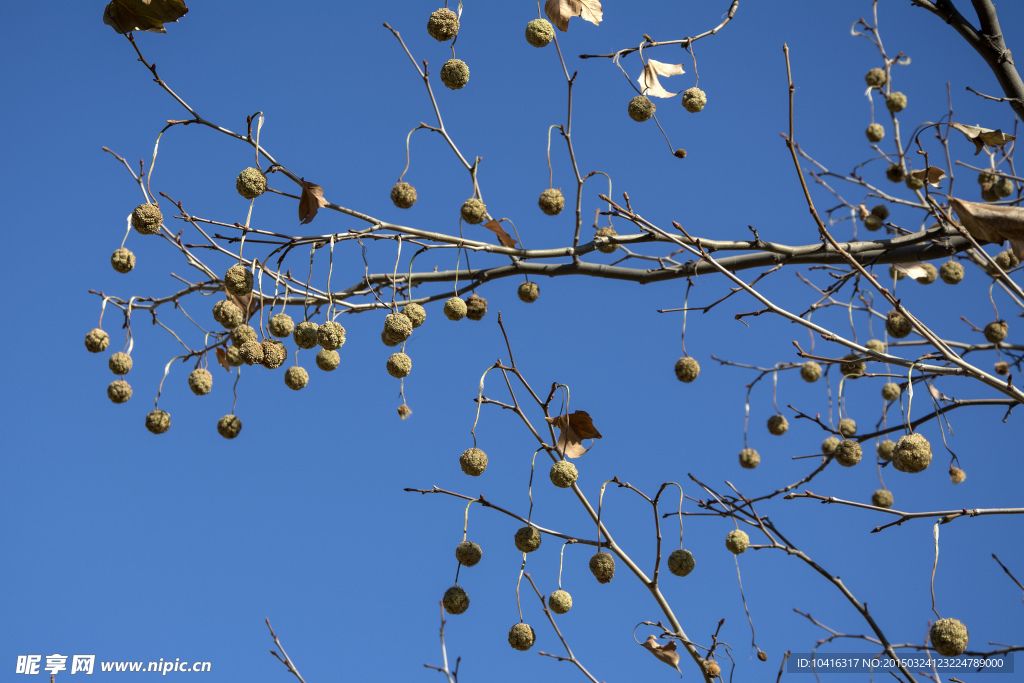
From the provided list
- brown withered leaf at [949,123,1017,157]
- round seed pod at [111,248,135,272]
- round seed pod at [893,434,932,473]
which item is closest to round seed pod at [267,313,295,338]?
round seed pod at [111,248,135,272]

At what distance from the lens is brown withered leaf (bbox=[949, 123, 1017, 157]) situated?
9.95 ft

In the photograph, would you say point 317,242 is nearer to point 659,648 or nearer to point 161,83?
point 161,83

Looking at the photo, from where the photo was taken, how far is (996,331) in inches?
152

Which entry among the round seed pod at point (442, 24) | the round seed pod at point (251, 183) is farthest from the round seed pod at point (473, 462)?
the round seed pod at point (442, 24)

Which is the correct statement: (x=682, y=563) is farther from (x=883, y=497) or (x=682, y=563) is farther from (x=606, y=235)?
(x=883, y=497)

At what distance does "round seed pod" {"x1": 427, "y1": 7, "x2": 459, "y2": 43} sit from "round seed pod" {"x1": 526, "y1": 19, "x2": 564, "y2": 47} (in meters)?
0.26

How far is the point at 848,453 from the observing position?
3477mm

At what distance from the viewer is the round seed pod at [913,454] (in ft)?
7.77

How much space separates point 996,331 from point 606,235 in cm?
204

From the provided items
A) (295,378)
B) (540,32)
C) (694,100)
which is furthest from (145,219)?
(694,100)

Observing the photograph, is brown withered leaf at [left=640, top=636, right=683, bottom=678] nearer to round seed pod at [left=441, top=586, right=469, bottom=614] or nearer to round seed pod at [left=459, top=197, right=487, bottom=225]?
round seed pod at [left=441, top=586, right=469, bottom=614]

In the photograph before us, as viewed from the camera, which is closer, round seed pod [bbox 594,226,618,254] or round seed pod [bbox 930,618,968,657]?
round seed pod [bbox 930,618,968,657]

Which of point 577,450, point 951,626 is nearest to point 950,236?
point 951,626

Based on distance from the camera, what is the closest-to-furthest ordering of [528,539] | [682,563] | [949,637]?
[949,637], [528,539], [682,563]
